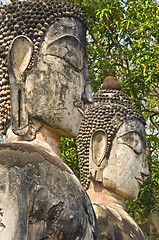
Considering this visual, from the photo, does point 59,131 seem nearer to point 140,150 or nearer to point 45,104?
point 45,104

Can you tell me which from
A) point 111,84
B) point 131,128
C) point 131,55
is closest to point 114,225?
point 131,128

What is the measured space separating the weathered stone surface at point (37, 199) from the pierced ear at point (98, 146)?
2.38m

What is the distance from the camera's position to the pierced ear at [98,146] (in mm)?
6000

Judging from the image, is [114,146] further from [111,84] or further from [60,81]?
[60,81]

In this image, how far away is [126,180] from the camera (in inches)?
230

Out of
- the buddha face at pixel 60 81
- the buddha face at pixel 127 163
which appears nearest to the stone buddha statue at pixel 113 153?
the buddha face at pixel 127 163

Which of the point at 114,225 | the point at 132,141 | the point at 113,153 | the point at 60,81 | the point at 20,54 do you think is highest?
the point at 20,54

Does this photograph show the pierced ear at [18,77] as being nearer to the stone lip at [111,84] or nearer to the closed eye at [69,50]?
the closed eye at [69,50]

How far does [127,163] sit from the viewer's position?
233 inches

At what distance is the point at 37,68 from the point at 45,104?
0.29 m

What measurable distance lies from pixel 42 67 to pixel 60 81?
0.17 metres

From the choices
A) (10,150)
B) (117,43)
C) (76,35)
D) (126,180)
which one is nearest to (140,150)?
(126,180)

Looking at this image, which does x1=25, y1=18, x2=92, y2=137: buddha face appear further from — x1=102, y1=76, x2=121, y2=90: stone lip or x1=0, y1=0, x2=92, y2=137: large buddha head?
x1=102, y1=76, x2=121, y2=90: stone lip

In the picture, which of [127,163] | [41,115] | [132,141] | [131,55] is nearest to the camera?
[41,115]
